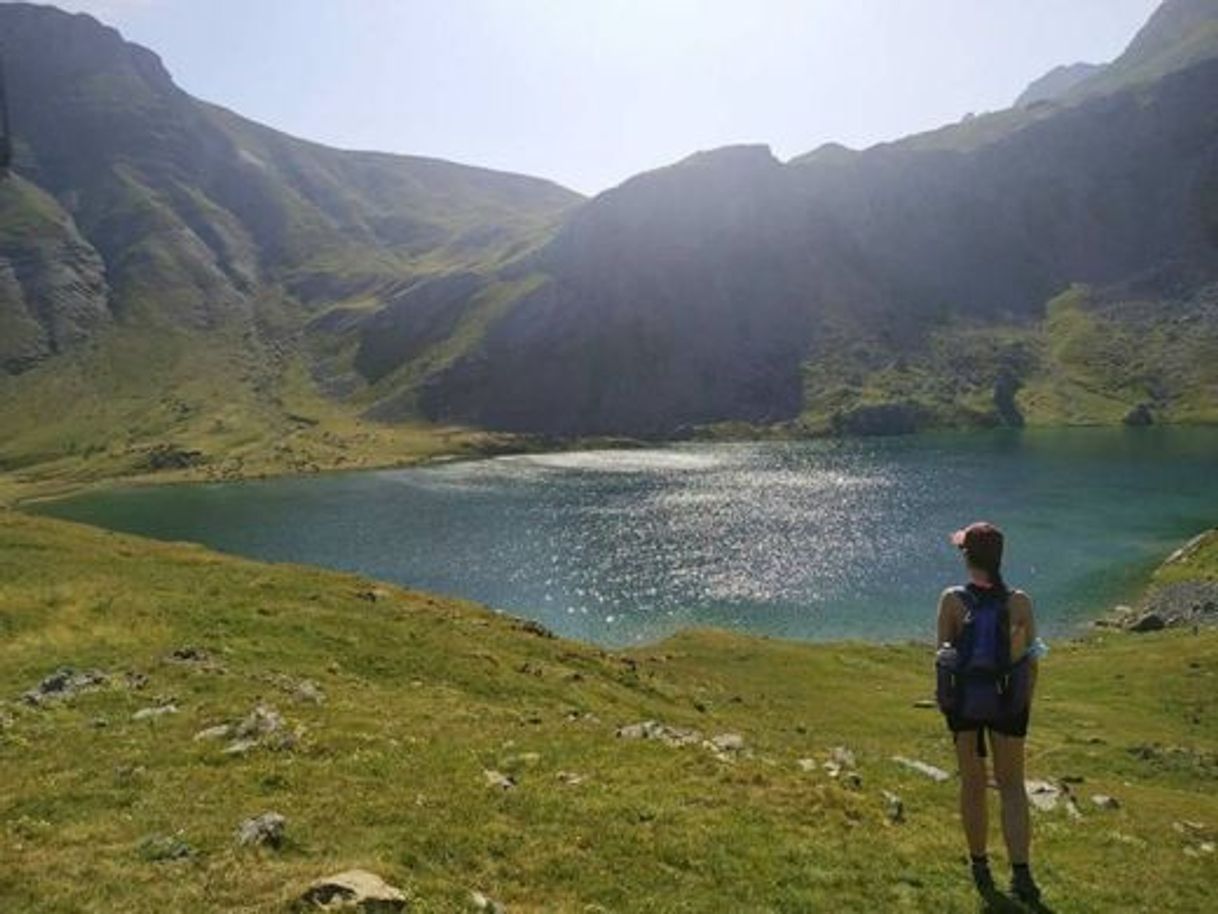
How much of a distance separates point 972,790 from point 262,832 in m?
11.9

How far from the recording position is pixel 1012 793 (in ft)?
55.4

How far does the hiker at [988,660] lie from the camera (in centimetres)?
1625

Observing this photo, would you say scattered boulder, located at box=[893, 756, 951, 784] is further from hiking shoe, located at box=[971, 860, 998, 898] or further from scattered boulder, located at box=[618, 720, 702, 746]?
hiking shoe, located at box=[971, 860, 998, 898]

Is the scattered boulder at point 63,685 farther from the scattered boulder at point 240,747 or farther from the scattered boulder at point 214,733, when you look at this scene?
the scattered boulder at point 240,747

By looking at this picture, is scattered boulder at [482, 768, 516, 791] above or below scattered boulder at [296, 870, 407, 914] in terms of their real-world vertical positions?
below

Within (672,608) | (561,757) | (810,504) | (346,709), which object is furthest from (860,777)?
(810,504)

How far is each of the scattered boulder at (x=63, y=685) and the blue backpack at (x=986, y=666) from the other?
25011 mm

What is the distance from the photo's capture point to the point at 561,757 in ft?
80.9

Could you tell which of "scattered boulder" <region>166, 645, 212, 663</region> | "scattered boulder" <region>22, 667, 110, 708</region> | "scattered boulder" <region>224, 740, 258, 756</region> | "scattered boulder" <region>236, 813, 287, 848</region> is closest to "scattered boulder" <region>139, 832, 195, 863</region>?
"scattered boulder" <region>236, 813, 287, 848</region>

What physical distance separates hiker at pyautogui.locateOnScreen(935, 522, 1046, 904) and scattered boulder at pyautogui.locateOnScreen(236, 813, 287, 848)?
445 inches

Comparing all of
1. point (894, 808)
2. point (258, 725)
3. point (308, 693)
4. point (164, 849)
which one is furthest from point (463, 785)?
point (308, 693)

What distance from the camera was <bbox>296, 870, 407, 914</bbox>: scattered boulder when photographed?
48.8ft

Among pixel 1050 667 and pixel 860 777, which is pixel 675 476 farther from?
pixel 860 777

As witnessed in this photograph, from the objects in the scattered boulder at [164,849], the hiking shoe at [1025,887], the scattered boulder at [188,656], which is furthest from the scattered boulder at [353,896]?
the scattered boulder at [188,656]
